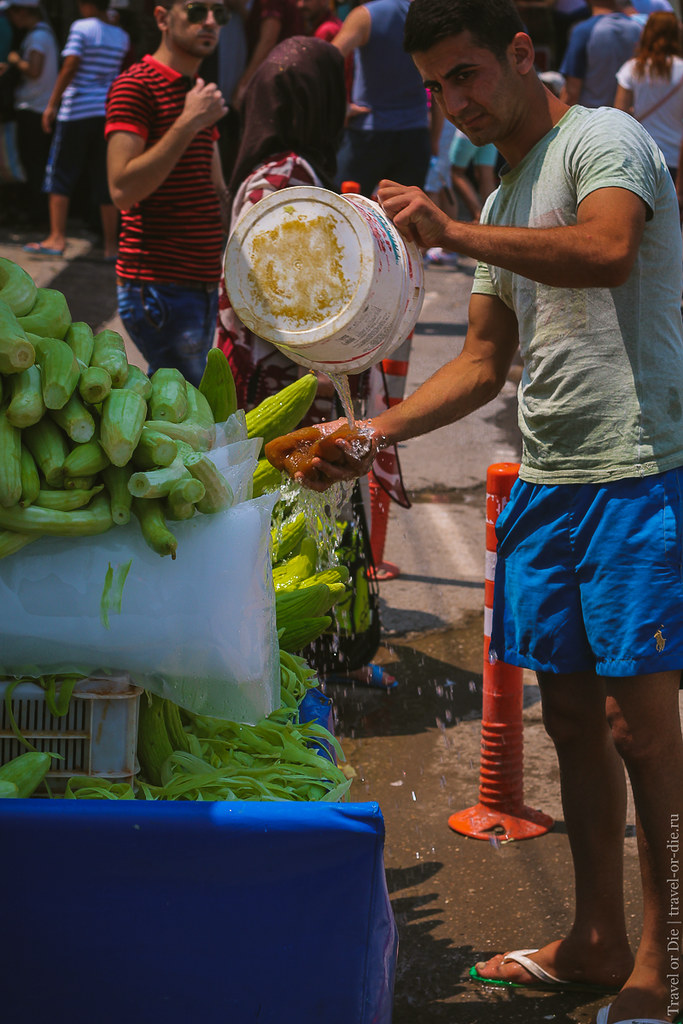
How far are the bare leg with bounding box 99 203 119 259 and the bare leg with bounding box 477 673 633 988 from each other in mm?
6962

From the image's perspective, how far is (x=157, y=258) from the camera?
4.05 m

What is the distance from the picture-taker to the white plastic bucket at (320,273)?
85.8 inches

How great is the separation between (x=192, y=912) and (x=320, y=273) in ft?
3.92

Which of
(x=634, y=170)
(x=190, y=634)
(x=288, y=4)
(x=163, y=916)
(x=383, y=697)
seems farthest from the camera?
(x=288, y=4)

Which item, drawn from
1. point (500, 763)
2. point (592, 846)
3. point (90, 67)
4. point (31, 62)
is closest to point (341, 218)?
point (592, 846)

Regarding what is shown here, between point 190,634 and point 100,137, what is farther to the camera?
point 100,137

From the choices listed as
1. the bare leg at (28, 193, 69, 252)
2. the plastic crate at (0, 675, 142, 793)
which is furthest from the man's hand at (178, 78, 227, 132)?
the bare leg at (28, 193, 69, 252)

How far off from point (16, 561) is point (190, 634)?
28 centimetres

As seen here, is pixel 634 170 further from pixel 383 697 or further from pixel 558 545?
pixel 383 697

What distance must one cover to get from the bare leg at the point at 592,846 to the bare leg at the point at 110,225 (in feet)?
22.8

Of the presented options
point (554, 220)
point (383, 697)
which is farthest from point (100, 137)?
point (554, 220)

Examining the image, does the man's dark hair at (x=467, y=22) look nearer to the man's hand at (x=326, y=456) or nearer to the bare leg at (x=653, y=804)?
the man's hand at (x=326, y=456)

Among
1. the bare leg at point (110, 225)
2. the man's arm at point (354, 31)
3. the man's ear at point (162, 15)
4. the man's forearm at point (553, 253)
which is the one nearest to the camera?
the man's forearm at point (553, 253)

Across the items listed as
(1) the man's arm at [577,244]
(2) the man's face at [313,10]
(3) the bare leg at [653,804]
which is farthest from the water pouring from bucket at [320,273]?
(2) the man's face at [313,10]
